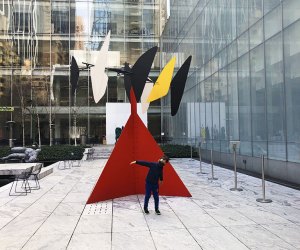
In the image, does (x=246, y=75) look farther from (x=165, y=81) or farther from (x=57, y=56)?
(x=57, y=56)

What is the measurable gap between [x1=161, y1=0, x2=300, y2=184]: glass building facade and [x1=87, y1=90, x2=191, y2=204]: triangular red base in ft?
10.2

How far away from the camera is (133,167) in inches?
389

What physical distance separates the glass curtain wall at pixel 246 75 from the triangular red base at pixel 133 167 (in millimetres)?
4963

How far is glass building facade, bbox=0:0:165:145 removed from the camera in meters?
34.9

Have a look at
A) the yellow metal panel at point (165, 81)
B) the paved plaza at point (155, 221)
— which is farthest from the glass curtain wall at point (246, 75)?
the yellow metal panel at point (165, 81)

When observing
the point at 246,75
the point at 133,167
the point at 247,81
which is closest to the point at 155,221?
the point at 133,167

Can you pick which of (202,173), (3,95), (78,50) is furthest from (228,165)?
(3,95)

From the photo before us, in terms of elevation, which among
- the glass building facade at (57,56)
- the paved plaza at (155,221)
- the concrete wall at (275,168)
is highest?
the glass building facade at (57,56)

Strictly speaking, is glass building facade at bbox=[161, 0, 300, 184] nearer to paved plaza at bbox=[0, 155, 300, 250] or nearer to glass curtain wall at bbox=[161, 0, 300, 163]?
glass curtain wall at bbox=[161, 0, 300, 163]

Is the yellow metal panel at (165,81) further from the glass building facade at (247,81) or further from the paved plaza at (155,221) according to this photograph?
the glass building facade at (247,81)

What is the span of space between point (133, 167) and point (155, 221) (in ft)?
10.0

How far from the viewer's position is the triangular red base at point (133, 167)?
9359mm

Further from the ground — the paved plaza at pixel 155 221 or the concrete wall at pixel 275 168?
the concrete wall at pixel 275 168

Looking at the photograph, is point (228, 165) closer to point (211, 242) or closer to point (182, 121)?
point (182, 121)
